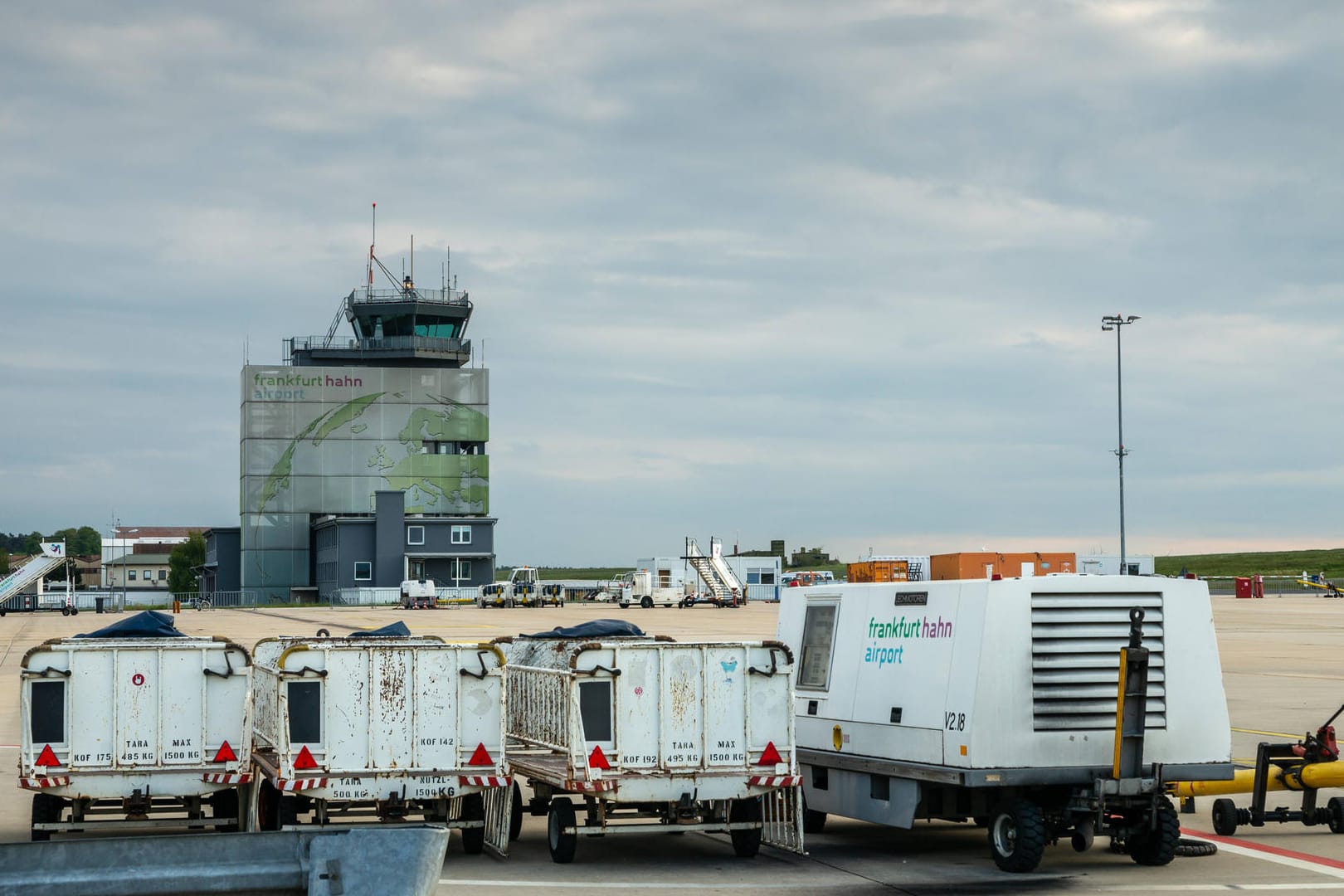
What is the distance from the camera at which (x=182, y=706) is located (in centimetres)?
1379

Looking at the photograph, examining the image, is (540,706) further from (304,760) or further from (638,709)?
(304,760)

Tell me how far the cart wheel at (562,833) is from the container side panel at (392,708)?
137cm

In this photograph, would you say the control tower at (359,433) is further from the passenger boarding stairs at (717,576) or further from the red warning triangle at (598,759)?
the red warning triangle at (598,759)

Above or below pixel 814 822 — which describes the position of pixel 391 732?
above

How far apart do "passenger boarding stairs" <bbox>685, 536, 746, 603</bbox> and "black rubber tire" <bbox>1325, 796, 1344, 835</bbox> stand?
3274 inches

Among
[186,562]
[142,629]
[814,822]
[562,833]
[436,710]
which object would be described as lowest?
[186,562]

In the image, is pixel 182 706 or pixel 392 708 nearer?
pixel 392 708

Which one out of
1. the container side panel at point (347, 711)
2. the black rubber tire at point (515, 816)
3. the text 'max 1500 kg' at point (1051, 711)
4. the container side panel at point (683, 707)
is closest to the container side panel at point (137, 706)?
the container side panel at point (347, 711)

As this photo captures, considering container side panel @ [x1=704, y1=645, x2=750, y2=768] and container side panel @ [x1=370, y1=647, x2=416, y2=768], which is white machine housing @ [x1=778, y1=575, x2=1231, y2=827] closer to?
container side panel @ [x1=704, y1=645, x2=750, y2=768]

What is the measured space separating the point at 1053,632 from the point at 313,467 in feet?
357

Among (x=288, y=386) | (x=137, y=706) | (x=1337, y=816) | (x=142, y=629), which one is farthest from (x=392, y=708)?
(x=288, y=386)

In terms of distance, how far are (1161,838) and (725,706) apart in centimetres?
392

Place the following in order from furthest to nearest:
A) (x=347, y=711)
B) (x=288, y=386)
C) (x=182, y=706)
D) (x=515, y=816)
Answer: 1. (x=288, y=386)
2. (x=515, y=816)
3. (x=182, y=706)
4. (x=347, y=711)

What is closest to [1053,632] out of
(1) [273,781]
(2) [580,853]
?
(2) [580,853]
